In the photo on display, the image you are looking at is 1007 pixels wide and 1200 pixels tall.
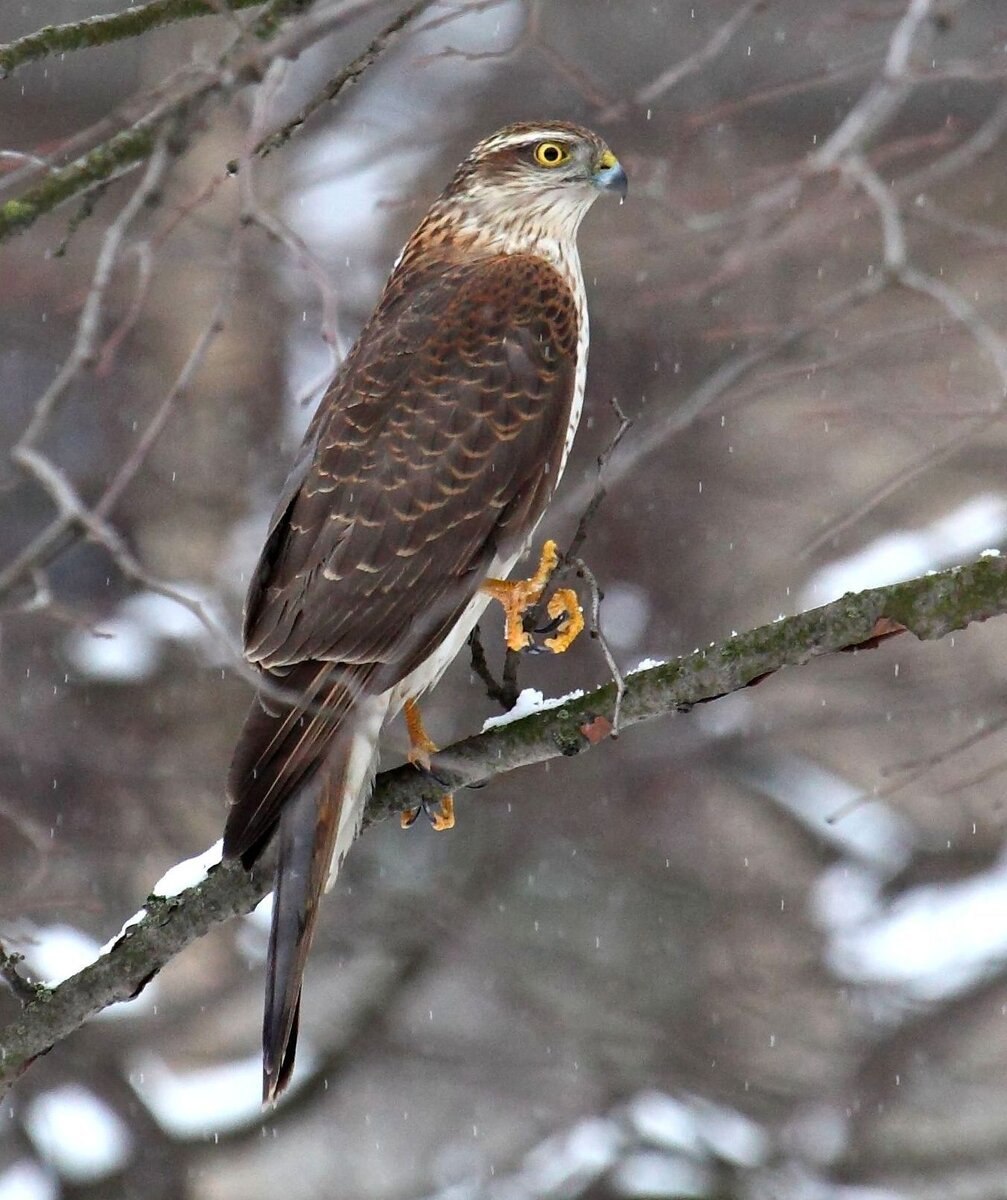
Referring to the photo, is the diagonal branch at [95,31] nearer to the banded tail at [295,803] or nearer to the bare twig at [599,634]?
the bare twig at [599,634]

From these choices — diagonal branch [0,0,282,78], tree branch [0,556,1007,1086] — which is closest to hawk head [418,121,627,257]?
diagonal branch [0,0,282,78]

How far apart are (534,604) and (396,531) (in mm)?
380

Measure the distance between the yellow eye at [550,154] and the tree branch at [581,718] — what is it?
5.59ft

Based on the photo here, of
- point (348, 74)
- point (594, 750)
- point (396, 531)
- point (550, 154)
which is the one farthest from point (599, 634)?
point (594, 750)

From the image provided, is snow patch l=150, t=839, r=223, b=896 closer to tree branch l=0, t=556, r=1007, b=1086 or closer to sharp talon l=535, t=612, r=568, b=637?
tree branch l=0, t=556, r=1007, b=1086

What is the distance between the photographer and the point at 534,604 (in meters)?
3.82

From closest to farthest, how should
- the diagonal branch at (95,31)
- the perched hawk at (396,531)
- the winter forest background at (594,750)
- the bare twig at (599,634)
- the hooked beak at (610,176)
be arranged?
the bare twig at (599,634) < the diagonal branch at (95,31) < the perched hawk at (396,531) < the hooked beak at (610,176) < the winter forest background at (594,750)

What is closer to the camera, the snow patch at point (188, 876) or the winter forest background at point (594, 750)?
the snow patch at point (188, 876)

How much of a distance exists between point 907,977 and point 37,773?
3.35m

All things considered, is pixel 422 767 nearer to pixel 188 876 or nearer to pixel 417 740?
pixel 417 740

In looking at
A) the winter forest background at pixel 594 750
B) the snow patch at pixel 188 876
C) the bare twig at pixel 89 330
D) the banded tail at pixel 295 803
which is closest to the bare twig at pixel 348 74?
the bare twig at pixel 89 330

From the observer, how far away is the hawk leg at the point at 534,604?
3.71m

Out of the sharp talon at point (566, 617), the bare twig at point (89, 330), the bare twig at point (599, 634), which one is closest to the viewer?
the bare twig at point (89, 330)

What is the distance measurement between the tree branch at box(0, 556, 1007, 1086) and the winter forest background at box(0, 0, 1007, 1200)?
226 centimetres
